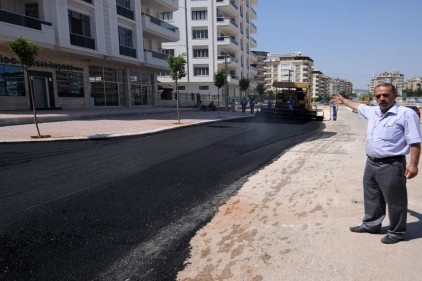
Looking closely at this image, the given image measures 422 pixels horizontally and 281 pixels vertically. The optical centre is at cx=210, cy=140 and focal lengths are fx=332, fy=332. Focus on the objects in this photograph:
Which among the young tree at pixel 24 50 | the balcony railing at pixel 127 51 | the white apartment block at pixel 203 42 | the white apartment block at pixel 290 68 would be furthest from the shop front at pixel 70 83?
the white apartment block at pixel 290 68

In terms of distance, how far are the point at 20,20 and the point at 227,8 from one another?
143 feet

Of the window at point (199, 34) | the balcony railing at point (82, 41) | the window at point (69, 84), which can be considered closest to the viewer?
the balcony railing at point (82, 41)

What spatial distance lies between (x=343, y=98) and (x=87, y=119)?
17107mm

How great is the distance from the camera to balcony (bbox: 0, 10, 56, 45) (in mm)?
17922

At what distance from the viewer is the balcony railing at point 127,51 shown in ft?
93.8

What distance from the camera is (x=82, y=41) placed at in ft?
78.4

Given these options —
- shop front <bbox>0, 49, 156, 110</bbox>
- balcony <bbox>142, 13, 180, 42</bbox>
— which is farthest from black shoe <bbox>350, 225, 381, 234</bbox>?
balcony <bbox>142, 13, 180, 42</bbox>

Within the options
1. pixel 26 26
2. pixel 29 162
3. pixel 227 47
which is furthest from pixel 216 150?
pixel 227 47

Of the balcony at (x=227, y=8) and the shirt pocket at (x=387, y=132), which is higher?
the balcony at (x=227, y=8)

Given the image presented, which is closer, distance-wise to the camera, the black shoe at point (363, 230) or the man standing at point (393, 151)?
the man standing at point (393, 151)

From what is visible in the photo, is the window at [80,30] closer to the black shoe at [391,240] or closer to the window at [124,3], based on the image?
the window at [124,3]

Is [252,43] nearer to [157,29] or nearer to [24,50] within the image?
[157,29]

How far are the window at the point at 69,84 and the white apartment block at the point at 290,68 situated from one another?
444 ft

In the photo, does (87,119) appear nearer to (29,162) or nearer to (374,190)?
(29,162)
